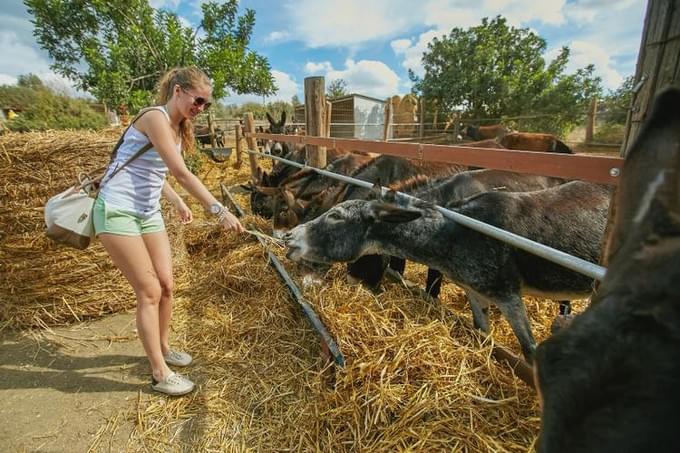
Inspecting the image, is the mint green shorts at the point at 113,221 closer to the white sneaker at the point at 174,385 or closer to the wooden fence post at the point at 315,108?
the white sneaker at the point at 174,385

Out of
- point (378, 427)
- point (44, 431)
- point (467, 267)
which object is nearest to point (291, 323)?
point (378, 427)

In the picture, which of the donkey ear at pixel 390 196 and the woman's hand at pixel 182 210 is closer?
the woman's hand at pixel 182 210

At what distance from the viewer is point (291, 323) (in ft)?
10.2

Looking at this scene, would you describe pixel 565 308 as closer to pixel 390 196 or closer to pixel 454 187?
pixel 454 187

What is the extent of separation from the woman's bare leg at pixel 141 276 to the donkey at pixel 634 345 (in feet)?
7.53

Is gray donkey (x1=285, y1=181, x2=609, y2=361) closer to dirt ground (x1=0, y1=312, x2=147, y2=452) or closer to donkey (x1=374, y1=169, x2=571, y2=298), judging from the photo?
donkey (x1=374, y1=169, x2=571, y2=298)

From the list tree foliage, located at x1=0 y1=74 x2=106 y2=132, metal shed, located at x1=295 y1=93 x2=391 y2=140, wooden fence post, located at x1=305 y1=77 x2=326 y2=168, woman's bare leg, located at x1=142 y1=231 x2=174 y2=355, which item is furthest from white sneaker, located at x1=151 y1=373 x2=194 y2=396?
metal shed, located at x1=295 y1=93 x2=391 y2=140

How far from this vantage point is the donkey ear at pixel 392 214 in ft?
8.37

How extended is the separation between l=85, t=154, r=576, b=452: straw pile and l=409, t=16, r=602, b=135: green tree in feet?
82.4

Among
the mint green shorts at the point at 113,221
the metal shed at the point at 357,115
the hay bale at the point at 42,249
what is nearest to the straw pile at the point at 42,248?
the hay bale at the point at 42,249

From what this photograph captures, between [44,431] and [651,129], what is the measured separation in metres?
3.62

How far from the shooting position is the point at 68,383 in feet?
8.88

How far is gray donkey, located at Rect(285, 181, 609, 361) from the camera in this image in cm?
251

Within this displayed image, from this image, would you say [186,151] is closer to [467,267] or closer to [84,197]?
[84,197]
